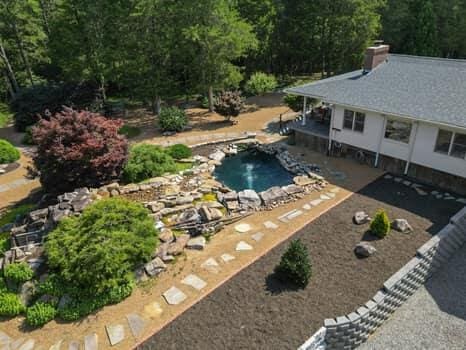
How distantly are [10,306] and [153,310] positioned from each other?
3742mm

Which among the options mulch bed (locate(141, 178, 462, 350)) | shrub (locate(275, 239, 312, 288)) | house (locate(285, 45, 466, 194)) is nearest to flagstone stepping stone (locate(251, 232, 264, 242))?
mulch bed (locate(141, 178, 462, 350))

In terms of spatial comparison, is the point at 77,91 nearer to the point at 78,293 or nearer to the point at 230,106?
the point at 230,106

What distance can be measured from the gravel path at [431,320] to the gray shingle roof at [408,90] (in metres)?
5.85

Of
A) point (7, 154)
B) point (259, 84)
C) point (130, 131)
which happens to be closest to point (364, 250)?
point (130, 131)

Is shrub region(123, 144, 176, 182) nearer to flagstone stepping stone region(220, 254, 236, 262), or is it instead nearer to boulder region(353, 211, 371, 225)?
flagstone stepping stone region(220, 254, 236, 262)

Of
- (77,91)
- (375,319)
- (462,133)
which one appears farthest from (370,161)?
(77,91)

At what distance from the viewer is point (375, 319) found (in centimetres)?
806

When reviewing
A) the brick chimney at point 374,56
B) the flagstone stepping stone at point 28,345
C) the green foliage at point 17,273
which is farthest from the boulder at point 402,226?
the green foliage at point 17,273

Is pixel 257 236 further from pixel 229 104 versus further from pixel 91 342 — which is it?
pixel 229 104

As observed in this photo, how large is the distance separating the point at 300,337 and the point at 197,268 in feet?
11.4

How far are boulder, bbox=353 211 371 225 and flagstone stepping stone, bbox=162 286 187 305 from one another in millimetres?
6255

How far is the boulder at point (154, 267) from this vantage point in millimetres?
9336

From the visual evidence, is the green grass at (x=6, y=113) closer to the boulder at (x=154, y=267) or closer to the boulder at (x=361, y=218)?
the boulder at (x=154, y=267)

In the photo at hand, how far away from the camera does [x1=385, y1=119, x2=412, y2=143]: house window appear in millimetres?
13945
